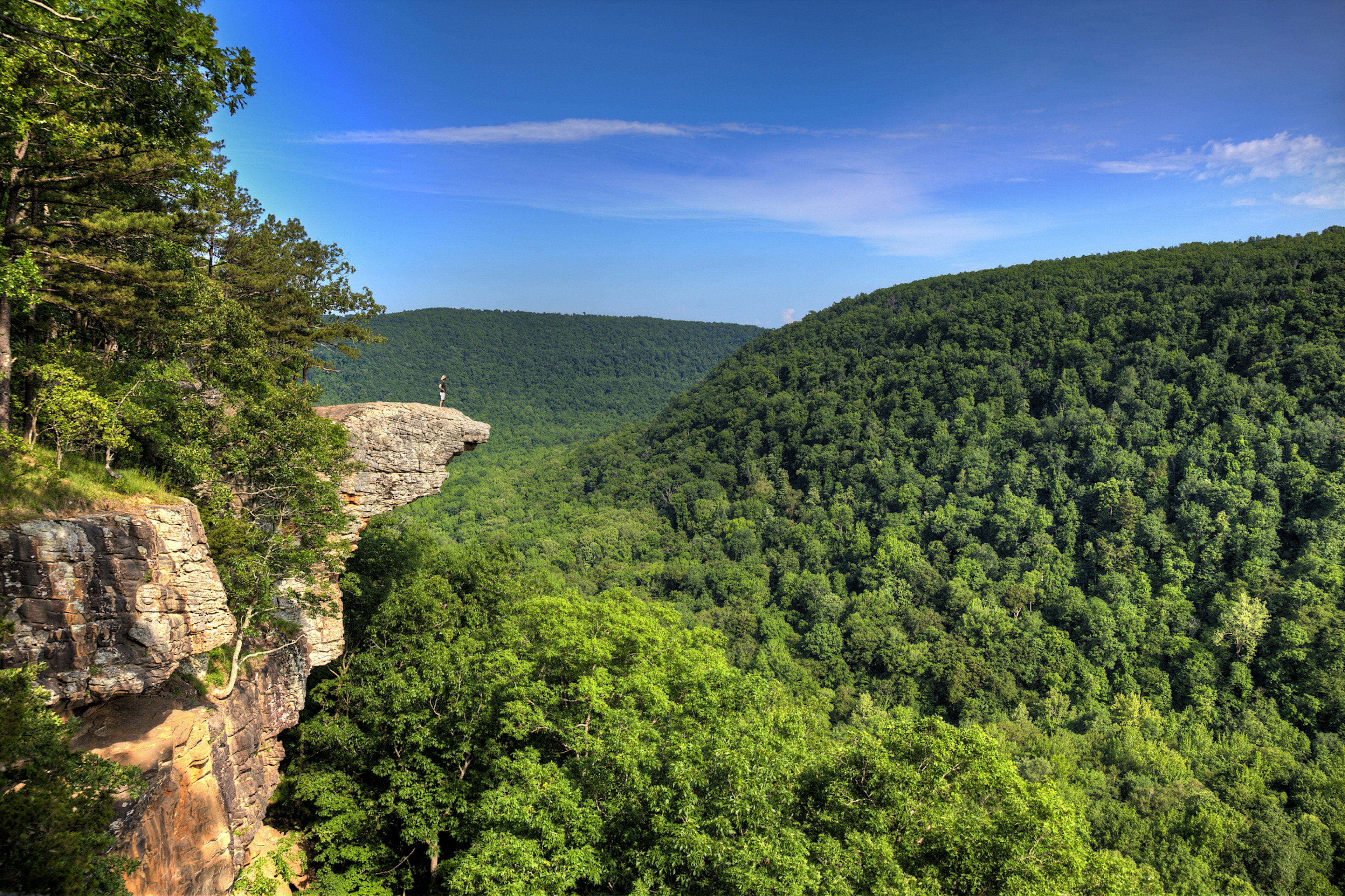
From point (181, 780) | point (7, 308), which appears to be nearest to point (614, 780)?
point (181, 780)

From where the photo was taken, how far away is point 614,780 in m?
15.9

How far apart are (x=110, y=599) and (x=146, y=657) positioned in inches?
46.4

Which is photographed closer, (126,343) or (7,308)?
(7,308)

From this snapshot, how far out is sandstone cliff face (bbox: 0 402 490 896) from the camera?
29.4 feet

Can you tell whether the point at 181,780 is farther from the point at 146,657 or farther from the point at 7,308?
the point at 7,308

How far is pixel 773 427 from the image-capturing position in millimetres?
112375

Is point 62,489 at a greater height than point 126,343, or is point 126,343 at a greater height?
point 126,343

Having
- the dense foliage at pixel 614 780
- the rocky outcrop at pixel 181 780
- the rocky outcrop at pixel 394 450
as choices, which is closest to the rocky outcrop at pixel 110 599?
the rocky outcrop at pixel 181 780

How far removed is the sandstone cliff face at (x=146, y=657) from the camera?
8.97 m

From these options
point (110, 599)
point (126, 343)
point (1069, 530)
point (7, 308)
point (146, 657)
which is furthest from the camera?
point (1069, 530)

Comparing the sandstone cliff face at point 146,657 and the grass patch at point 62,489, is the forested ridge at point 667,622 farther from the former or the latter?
the sandstone cliff face at point 146,657

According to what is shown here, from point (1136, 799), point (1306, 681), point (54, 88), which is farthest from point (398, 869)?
point (1306, 681)

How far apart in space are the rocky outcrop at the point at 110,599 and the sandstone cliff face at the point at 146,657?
2cm

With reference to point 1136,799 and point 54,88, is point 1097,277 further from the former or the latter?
point 54,88
